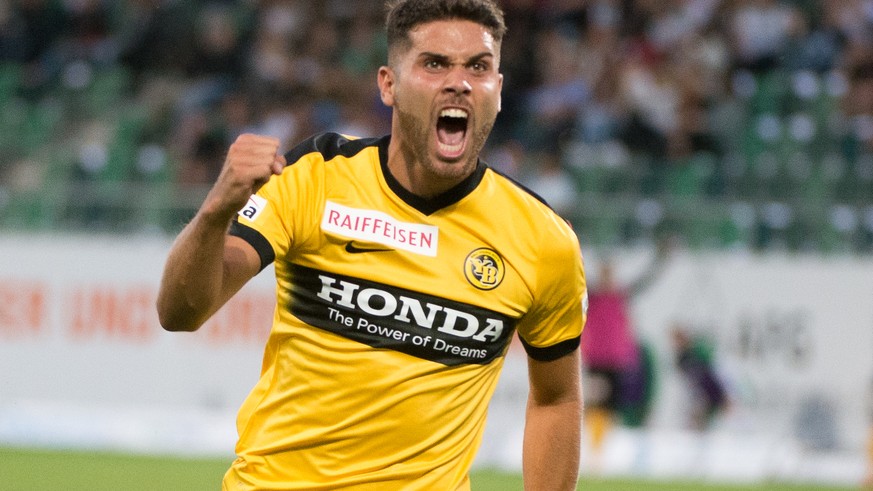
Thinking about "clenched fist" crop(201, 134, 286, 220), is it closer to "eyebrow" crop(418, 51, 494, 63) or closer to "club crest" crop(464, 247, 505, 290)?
"eyebrow" crop(418, 51, 494, 63)

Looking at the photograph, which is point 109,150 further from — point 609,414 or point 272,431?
point 272,431

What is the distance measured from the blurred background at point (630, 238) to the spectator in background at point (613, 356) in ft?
0.07

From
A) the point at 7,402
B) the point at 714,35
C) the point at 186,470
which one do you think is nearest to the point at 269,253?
the point at 186,470

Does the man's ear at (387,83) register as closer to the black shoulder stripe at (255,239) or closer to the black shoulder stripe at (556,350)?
the black shoulder stripe at (255,239)

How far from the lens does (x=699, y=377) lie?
1273cm

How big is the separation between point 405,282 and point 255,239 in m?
0.47

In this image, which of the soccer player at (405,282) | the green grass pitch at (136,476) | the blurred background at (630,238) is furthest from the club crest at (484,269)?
the blurred background at (630,238)

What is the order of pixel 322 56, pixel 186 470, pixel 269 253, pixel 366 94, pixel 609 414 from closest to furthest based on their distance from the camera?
pixel 269 253 → pixel 186 470 → pixel 609 414 → pixel 366 94 → pixel 322 56

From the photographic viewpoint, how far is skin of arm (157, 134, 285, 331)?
3.23m

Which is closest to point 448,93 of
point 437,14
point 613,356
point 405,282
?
point 437,14

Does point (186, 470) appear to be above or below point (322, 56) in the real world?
below

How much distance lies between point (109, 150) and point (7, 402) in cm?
274

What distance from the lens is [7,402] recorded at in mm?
13070

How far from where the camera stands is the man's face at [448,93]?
12.5 feet
